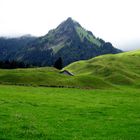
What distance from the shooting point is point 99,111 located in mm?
41906

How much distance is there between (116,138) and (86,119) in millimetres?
9058

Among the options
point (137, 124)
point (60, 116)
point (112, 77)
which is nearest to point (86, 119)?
point (60, 116)

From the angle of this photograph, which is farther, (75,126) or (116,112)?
(116,112)

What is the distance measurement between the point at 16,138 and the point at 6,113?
1159cm

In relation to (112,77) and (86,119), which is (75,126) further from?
(112,77)

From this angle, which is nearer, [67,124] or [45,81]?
[67,124]

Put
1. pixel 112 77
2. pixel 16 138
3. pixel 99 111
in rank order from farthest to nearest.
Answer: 1. pixel 112 77
2. pixel 99 111
3. pixel 16 138

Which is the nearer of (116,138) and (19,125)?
(116,138)

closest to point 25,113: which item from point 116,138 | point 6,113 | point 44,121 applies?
point 6,113

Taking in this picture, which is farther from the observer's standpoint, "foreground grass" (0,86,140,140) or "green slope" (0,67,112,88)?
"green slope" (0,67,112,88)

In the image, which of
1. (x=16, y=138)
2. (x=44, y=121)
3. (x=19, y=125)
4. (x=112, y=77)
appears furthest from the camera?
(x=112, y=77)

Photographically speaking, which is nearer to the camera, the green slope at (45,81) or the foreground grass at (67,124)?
the foreground grass at (67,124)

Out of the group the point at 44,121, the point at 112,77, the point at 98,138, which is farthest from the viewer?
the point at 112,77

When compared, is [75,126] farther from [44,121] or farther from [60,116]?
[60,116]
